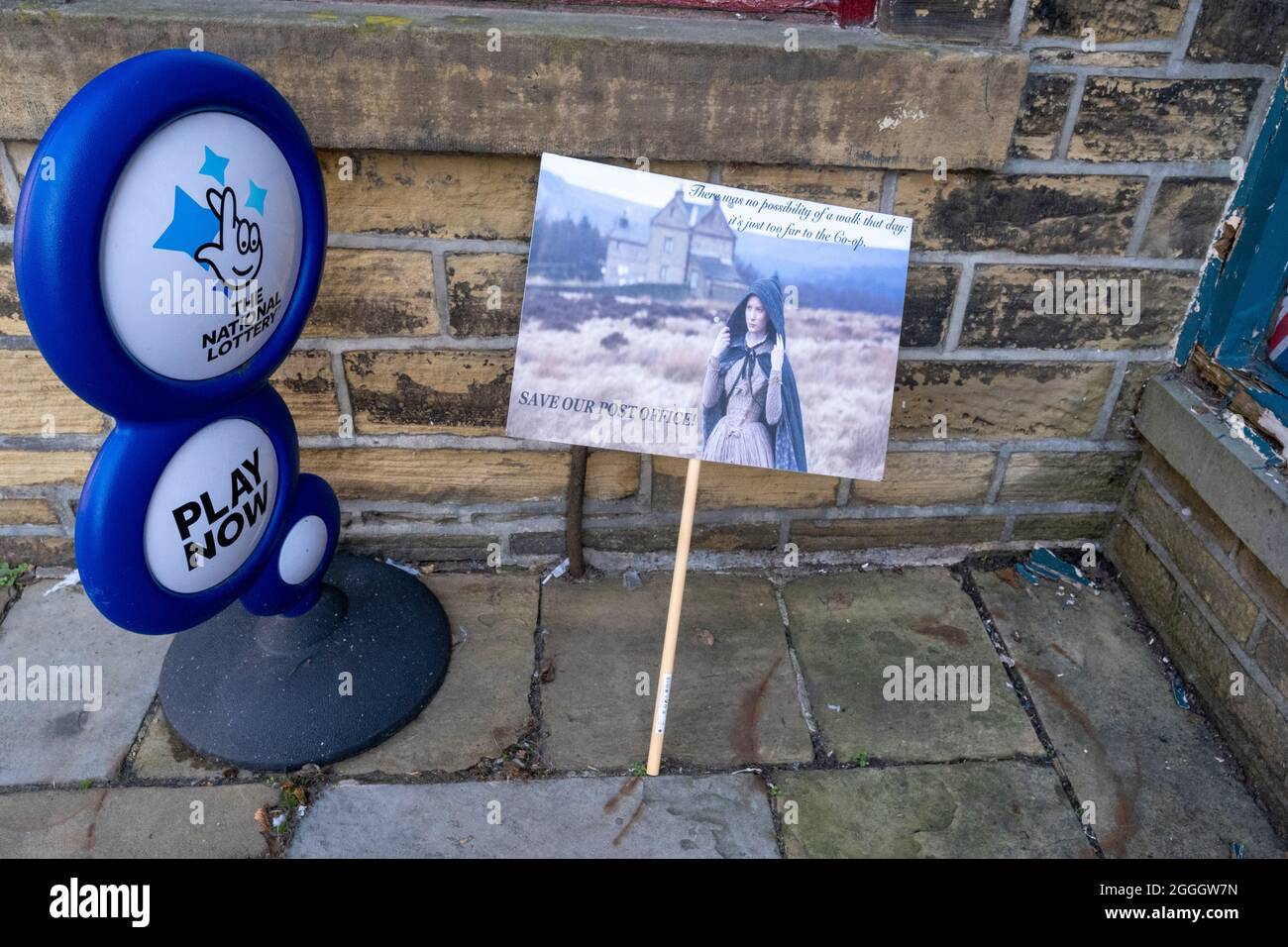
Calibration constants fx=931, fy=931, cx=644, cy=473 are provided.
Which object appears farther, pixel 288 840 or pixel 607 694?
pixel 607 694

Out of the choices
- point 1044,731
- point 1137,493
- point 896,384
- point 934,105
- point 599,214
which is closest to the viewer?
point 599,214

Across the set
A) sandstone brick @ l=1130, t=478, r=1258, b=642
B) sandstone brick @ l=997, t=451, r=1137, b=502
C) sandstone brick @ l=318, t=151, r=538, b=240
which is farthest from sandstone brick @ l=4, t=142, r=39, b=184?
sandstone brick @ l=1130, t=478, r=1258, b=642

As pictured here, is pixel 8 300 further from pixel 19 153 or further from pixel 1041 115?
pixel 1041 115

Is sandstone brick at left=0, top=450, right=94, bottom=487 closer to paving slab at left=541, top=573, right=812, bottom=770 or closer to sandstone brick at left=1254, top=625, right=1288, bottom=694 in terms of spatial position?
paving slab at left=541, top=573, right=812, bottom=770

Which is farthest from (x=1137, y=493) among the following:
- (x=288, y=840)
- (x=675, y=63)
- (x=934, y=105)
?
(x=288, y=840)

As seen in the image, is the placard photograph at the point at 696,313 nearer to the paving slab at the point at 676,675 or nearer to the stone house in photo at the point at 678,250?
the stone house in photo at the point at 678,250

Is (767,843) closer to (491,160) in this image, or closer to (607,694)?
(607,694)

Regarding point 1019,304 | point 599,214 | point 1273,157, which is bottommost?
point 1019,304

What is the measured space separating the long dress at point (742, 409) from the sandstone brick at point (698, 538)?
75 centimetres

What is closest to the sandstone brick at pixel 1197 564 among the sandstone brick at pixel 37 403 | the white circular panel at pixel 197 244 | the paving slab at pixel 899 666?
the paving slab at pixel 899 666

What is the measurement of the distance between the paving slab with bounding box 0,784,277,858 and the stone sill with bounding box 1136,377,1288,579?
92.8 inches

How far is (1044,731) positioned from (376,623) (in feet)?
5.63

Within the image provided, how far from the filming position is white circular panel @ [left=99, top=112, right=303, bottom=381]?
60.2 inches

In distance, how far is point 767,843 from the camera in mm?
2043
